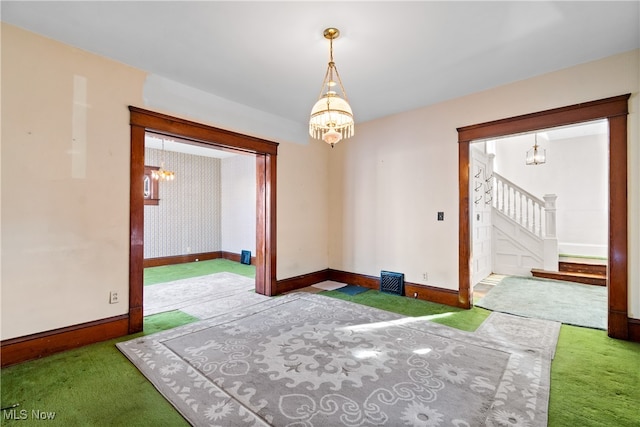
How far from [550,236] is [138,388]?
7177 millimetres

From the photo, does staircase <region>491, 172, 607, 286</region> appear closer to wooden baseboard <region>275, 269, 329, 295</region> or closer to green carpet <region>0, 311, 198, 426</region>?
wooden baseboard <region>275, 269, 329, 295</region>

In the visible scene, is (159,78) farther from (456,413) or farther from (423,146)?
(456,413)

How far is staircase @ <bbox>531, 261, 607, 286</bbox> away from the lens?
5.36 m

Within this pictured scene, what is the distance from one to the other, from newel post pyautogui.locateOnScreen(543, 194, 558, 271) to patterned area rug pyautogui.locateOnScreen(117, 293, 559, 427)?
10.7ft

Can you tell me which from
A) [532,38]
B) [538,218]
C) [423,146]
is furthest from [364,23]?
[538,218]

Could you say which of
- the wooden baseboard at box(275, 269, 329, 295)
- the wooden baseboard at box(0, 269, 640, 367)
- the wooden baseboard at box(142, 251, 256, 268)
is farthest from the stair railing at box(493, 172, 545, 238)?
the wooden baseboard at box(142, 251, 256, 268)

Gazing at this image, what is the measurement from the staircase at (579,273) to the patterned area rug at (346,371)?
3.09m

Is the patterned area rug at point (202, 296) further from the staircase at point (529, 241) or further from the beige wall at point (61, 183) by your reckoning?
the staircase at point (529, 241)

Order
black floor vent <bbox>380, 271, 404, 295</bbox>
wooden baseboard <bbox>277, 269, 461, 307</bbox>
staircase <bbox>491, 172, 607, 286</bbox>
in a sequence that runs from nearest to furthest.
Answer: wooden baseboard <bbox>277, 269, 461, 307</bbox>
black floor vent <bbox>380, 271, 404, 295</bbox>
staircase <bbox>491, 172, 607, 286</bbox>

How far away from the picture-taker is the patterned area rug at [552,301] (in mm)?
3648

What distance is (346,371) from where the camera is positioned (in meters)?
2.34

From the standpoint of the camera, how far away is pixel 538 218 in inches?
248

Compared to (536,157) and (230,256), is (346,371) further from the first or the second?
(536,157)

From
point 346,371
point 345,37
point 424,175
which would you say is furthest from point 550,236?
point 345,37
